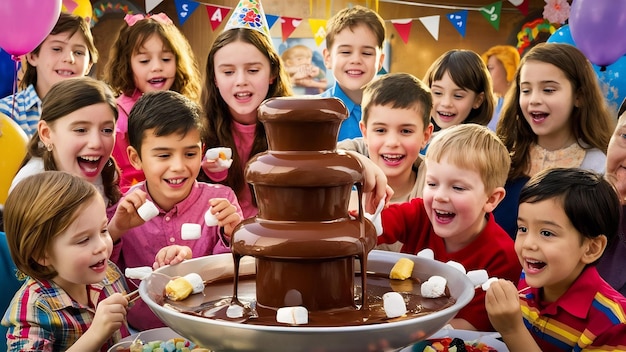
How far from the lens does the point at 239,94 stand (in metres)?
3.13

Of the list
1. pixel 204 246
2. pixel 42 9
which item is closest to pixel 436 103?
pixel 204 246

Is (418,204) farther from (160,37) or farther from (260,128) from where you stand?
(160,37)

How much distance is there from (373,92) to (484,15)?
6917 millimetres

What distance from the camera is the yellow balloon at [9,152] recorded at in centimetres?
326

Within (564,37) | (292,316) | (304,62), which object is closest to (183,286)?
(292,316)

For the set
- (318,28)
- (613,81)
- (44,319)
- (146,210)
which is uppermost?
(318,28)

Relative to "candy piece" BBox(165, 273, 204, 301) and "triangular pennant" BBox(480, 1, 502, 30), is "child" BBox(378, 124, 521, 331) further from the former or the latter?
"triangular pennant" BBox(480, 1, 502, 30)

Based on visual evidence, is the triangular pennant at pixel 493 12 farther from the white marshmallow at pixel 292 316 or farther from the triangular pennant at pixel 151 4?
the white marshmallow at pixel 292 316

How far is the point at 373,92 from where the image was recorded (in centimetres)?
274

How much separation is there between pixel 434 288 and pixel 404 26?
8.01 m

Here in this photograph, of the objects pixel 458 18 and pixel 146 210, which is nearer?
pixel 146 210

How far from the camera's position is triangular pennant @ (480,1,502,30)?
903 centimetres

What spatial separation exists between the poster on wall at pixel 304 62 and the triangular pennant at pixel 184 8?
1234mm

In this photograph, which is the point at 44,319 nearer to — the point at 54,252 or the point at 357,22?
the point at 54,252
